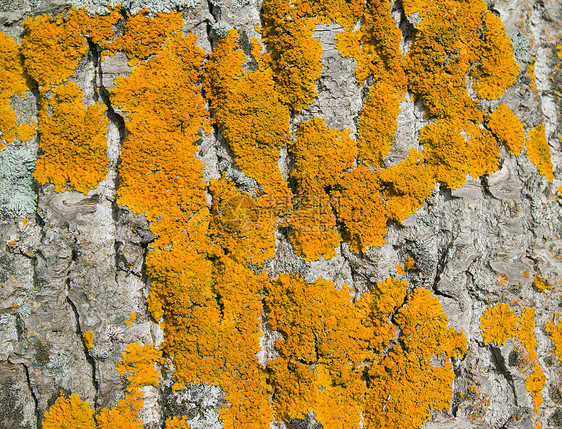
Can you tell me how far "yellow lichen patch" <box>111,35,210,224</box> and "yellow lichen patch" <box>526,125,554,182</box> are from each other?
2.03 m

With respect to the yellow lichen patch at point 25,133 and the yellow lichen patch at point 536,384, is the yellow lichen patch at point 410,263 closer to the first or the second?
the yellow lichen patch at point 536,384

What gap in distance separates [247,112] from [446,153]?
118 centimetres

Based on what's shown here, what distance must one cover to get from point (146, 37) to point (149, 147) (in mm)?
619

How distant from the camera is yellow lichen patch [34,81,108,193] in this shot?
219 cm

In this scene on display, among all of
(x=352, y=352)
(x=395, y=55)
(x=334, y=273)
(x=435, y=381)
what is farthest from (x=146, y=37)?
(x=435, y=381)

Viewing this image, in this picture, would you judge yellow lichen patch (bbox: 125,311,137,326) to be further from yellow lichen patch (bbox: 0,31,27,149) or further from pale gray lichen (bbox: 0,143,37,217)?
yellow lichen patch (bbox: 0,31,27,149)

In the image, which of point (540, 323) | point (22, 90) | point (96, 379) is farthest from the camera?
point (540, 323)

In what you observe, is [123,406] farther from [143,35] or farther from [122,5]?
[122,5]

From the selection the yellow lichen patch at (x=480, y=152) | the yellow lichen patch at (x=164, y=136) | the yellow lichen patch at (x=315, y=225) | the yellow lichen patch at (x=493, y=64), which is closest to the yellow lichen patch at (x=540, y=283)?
the yellow lichen patch at (x=480, y=152)

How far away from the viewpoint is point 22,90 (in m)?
2.29

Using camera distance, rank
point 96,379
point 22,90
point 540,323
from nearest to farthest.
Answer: point 96,379
point 22,90
point 540,323

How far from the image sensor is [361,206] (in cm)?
226

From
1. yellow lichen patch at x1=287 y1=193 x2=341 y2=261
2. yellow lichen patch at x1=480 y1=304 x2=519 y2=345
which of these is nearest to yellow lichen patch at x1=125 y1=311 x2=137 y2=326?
yellow lichen patch at x1=287 y1=193 x2=341 y2=261

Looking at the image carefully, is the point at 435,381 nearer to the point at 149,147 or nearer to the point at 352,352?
the point at 352,352
